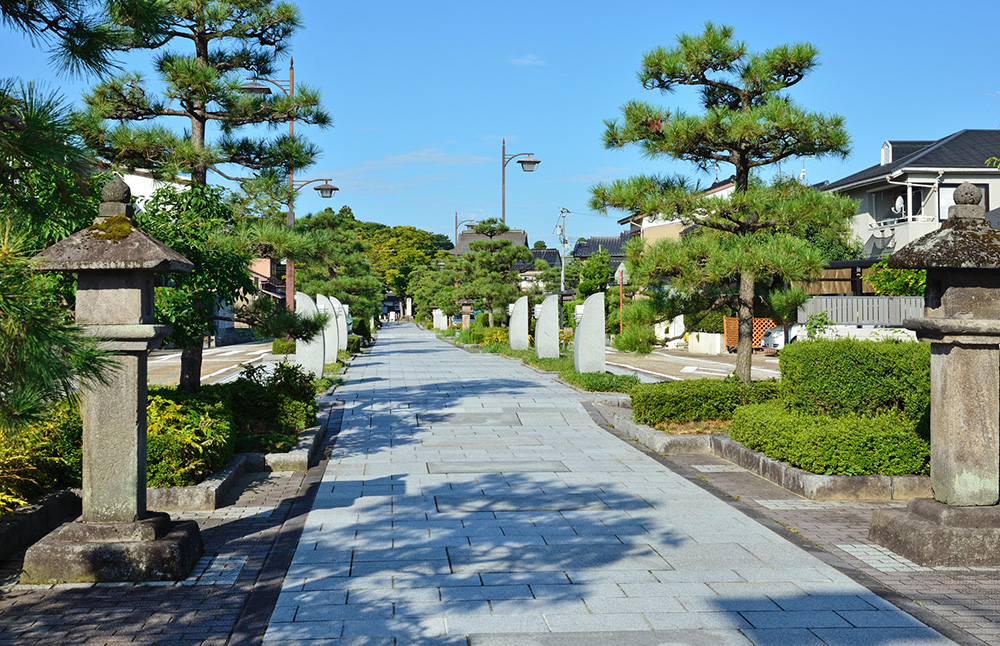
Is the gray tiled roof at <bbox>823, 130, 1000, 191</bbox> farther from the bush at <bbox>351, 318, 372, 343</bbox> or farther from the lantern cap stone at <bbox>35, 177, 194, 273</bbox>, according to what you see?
the lantern cap stone at <bbox>35, 177, 194, 273</bbox>

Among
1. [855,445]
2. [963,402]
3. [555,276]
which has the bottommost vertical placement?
[855,445]

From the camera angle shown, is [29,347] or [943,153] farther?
[943,153]

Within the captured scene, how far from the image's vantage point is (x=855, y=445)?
26.0ft

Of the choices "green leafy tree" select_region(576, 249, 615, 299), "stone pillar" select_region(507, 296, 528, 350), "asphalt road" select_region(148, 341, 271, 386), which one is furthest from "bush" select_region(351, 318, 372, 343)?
"green leafy tree" select_region(576, 249, 615, 299)

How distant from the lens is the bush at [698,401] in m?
11.2

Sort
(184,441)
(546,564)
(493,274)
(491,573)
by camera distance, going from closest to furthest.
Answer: (491,573) → (546,564) → (184,441) → (493,274)

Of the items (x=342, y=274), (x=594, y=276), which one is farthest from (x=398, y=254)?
(x=342, y=274)

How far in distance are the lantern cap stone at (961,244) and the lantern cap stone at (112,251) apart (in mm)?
5447

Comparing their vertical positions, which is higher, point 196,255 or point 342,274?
point 342,274

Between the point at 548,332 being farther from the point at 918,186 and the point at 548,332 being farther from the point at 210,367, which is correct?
the point at 918,186

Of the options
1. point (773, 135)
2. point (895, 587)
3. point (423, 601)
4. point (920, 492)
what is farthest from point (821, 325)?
point (423, 601)


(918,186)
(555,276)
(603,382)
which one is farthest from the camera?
(555,276)

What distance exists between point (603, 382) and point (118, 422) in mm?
12498

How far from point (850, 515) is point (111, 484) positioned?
240 inches
